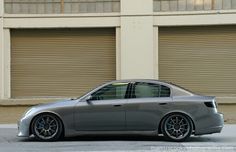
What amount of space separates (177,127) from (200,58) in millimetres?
6051

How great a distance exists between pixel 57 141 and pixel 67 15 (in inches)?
253

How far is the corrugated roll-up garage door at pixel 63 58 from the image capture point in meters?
18.2

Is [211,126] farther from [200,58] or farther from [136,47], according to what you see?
[136,47]

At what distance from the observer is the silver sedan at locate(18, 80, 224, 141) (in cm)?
1229

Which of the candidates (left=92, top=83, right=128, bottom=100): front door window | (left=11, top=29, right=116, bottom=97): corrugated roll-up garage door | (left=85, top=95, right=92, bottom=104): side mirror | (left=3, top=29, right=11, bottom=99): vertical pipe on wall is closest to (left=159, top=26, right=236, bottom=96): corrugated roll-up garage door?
(left=11, top=29, right=116, bottom=97): corrugated roll-up garage door

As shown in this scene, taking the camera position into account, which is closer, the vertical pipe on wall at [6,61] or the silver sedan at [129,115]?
the silver sedan at [129,115]

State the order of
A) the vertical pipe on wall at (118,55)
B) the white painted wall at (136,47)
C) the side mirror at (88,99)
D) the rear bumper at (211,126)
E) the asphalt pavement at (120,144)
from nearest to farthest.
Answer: the asphalt pavement at (120,144)
the rear bumper at (211,126)
the side mirror at (88,99)
the white painted wall at (136,47)
the vertical pipe on wall at (118,55)

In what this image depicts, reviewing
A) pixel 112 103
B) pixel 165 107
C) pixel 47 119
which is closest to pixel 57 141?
pixel 47 119

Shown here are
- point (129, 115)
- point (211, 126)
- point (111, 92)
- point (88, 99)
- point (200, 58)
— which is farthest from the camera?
point (200, 58)

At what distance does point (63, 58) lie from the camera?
18.2 metres

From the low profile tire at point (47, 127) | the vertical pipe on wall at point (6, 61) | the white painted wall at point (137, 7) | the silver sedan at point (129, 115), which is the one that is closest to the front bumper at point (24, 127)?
the silver sedan at point (129, 115)

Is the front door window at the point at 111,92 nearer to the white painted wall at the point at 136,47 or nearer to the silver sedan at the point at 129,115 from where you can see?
the silver sedan at the point at 129,115

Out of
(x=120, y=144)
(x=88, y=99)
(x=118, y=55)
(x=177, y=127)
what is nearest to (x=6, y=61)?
(x=118, y=55)

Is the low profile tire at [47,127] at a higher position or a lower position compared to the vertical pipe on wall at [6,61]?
lower
